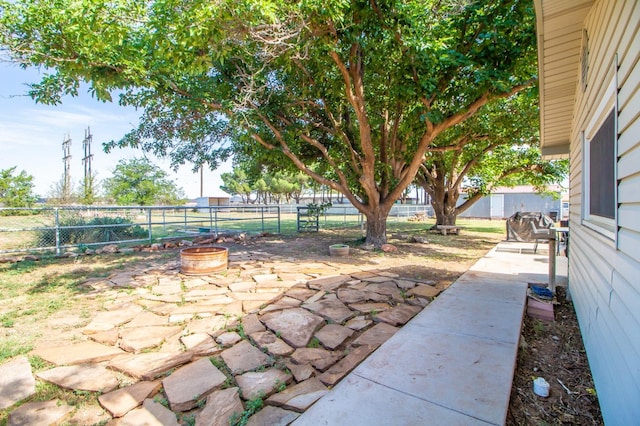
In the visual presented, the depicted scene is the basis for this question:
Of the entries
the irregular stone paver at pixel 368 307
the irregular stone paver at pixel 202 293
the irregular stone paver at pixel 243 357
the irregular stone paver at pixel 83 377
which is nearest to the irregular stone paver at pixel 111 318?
the irregular stone paver at pixel 202 293

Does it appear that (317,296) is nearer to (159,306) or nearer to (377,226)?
(159,306)

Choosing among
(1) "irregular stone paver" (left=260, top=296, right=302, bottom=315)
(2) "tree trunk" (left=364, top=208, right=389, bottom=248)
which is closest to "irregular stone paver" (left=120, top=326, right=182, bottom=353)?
(1) "irregular stone paver" (left=260, top=296, right=302, bottom=315)

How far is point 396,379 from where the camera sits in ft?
6.36

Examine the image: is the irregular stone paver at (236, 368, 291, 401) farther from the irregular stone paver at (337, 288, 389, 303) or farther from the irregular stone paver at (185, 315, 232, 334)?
the irregular stone paver at (337, 288, 389, 303)

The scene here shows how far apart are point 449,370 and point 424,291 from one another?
6.81 ft

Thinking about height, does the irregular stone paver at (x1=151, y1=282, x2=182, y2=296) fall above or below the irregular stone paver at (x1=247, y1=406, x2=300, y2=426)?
above

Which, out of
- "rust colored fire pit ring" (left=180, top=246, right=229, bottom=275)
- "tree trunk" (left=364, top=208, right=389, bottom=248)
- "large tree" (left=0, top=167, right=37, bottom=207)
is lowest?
"rust colored fire pit ring" (left=180, top=246, right=229, bottom=275)

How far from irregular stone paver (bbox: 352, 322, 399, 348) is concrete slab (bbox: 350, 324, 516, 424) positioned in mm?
147

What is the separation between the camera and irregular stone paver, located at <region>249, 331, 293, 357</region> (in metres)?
2.49

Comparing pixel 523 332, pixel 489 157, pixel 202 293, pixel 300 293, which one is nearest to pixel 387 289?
pixel 300 293

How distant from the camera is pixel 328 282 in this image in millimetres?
4496

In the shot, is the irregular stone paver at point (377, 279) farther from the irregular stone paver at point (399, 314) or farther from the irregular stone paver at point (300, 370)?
the irregular stone paver at point (300, 370)

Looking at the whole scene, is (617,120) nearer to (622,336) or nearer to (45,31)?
(622,336)

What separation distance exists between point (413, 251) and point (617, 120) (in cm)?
620
